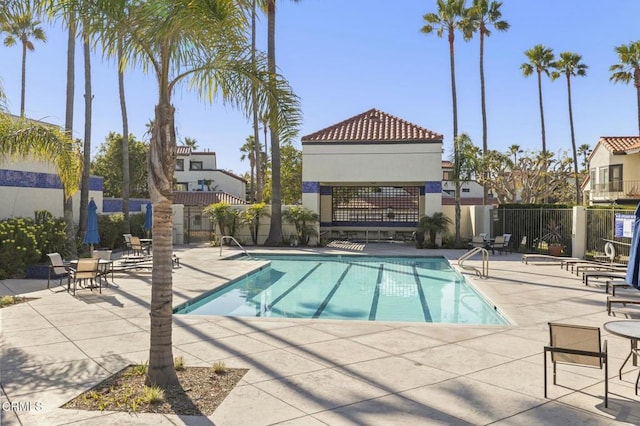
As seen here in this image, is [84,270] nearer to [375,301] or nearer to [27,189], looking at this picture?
[375,301]

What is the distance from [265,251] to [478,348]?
16234mm

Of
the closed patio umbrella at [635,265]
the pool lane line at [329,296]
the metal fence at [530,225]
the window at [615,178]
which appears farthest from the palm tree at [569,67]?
the closed patio umbrella at [635,265]

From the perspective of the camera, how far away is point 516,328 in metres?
8.49

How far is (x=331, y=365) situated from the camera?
6.39 metres

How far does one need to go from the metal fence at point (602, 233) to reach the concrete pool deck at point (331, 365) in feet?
29.0

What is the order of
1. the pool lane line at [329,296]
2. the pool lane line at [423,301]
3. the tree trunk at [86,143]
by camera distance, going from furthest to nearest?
1. the tree trunk at [86,143]
2. the pool lane line at [329,296]
3. the pool lane line at [423,301]

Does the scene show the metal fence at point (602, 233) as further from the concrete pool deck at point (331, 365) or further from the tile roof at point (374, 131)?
the tile roof at point (374, 131)

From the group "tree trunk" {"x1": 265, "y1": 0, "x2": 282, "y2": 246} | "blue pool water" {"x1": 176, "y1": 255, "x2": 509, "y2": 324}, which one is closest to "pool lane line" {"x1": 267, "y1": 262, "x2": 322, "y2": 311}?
"blue pool water" {"x1": 176, "y1": 255, "x2": 509, "y2": 324}

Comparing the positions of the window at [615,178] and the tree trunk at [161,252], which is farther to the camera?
the window at [615,178]

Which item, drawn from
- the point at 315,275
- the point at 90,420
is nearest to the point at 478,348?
the point at 90,420

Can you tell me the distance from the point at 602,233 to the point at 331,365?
55.7ft

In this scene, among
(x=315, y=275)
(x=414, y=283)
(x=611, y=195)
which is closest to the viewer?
(x=414, y=283)

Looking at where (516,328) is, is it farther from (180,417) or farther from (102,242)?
(102,242)

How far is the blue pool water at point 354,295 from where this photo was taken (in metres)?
10.9
